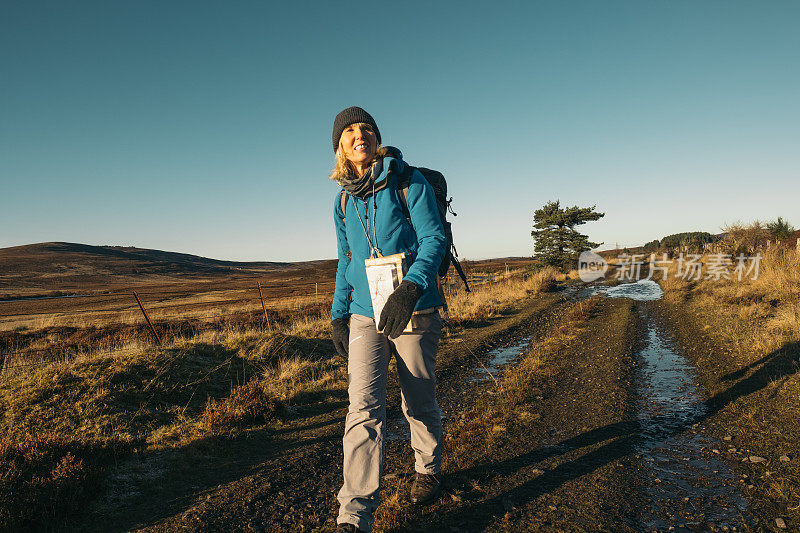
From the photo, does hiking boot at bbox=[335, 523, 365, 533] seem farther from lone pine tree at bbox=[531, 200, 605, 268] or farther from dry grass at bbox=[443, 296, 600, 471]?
lone pine tree at bbox=[531, 200, 605, 268]

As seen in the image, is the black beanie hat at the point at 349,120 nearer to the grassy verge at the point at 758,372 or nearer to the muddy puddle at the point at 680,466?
the muddy puddle at the point at 680,466

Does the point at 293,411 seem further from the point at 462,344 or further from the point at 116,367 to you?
the point at 462,344

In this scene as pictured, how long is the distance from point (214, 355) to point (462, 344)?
5128mm

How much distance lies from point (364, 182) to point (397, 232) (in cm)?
35

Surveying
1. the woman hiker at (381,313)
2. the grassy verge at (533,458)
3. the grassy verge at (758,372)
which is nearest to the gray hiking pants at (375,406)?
the woman hiker at (381,313)

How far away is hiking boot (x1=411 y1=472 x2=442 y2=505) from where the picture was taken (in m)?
2.46

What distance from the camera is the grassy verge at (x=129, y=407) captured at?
281cm

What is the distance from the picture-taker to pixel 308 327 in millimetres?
10906

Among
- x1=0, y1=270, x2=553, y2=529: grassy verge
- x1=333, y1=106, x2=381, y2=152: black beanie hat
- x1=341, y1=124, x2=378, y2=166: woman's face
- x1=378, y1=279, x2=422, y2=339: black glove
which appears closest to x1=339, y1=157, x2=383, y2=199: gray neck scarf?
x1=341, y1=124, x2=378, y2=166: woman's face

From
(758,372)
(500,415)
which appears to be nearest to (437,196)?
(500,415)

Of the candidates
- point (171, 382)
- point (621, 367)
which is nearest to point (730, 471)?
point (621, 367)

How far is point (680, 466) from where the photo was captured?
299cm

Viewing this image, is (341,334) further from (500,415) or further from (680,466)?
(680,466)

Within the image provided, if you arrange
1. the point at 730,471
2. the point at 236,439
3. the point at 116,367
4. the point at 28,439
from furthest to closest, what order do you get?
the point at 116,367, the point at 236,439, the point at 28,439, the point at 730,471
